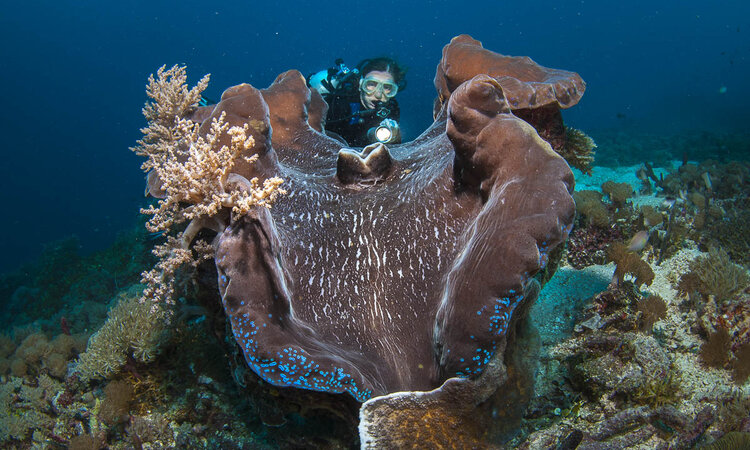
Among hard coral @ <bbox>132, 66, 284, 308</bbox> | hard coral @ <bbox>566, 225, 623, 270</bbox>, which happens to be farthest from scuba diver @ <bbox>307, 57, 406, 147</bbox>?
hard coral @ <bbox>132, 66, 284, 308</bbox>

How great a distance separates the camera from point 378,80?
6480mm

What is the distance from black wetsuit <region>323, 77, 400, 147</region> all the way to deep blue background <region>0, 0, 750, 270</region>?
53.5m

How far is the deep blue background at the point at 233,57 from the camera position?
73562 millimetres

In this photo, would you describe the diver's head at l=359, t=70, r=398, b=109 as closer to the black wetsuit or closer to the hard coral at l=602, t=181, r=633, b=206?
the black wetsuit

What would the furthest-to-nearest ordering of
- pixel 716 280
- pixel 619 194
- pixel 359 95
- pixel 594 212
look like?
pixel 359 95 < pixel 619 194 < pixel 594 212 < pixel 716 280

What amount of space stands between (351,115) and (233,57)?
4400 inches

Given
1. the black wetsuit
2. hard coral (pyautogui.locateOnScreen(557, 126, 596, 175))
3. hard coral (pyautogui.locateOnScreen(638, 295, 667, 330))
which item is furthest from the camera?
the black wetsuit

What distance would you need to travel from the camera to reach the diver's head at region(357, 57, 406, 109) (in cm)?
649

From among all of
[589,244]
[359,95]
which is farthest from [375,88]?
[589,244]

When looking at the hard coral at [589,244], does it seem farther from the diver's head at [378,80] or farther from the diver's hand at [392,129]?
the diver's head at [378,80]

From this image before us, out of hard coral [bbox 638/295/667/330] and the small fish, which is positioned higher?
the small fish

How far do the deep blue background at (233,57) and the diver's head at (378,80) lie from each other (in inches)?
2090

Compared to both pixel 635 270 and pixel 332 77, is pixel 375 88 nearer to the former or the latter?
pixel 332 77

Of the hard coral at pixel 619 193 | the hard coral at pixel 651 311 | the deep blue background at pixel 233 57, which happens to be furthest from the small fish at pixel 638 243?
the deep blue background at pixel 233 57
